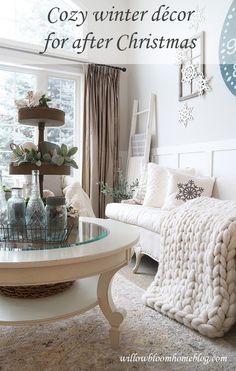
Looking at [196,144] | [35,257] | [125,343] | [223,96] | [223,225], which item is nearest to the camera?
[35,257]

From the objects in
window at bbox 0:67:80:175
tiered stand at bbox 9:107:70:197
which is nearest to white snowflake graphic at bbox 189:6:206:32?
window at bbox 0:67:80:175

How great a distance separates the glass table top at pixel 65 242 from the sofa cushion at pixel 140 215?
699 millimetres

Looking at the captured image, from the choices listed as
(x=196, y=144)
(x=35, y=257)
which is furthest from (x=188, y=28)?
(x=35, y=257)

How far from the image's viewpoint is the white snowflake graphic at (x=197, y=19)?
2.91m

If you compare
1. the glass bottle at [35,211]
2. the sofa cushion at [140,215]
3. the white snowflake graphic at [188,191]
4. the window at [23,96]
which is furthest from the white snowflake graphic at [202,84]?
the glass bottle at [35,211]

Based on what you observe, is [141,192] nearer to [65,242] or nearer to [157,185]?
[157,185]

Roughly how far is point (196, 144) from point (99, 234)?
73.3 inches

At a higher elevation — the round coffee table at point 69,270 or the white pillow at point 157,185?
the white pillow at point 157,185

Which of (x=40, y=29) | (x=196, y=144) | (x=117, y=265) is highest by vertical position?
(x=40, y=29)

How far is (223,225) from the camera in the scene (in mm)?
1546

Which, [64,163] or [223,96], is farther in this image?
[223,96]

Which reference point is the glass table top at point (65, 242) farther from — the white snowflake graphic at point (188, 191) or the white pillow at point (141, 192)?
the white pillow at point (141, 192)

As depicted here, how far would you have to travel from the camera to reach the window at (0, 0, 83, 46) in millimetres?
3572

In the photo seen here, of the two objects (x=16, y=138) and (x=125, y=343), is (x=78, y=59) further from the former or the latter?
(x=125, y=343)
